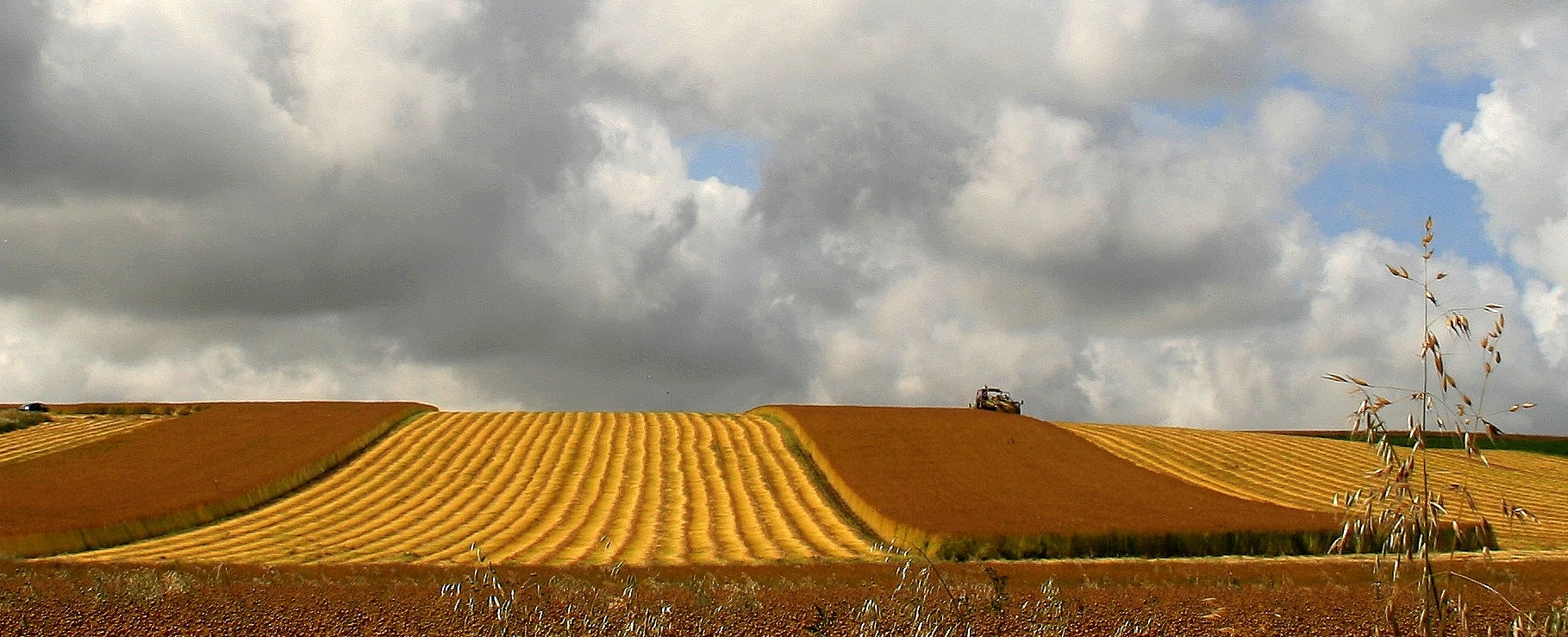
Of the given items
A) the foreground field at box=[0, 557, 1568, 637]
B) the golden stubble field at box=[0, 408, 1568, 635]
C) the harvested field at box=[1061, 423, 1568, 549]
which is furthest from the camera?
the harvested field at box=[1061, 423, 1568, 549]

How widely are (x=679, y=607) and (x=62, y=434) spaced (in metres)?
43.3

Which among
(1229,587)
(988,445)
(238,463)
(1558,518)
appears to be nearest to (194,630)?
(1229,587)

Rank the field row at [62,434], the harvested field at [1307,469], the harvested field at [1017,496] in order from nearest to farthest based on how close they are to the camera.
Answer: the harvested field at [1017,496] < the harvested field at [1307,469] < the field row at [62,434]

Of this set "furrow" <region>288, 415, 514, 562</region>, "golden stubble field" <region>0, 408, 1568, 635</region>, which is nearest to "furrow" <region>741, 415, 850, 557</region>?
"golden stubble field" <region>0, 408, 1568, 635</region>

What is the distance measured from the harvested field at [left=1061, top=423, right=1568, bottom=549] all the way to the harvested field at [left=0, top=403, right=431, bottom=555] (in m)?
26.9

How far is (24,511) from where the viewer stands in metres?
27.9

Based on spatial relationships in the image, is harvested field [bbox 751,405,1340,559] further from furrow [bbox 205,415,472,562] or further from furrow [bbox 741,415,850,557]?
furrow [bbox 205,415,472,562]

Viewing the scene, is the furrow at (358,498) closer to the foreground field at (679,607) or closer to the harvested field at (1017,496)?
the foreground field at (679,607)

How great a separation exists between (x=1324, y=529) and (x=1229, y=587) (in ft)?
45.1

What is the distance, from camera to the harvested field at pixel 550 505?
24.0 metres

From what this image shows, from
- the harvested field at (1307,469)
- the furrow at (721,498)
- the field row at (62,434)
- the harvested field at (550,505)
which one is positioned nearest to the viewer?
the furrow at (721,498)

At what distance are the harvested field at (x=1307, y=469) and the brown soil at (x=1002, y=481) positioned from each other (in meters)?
2.27

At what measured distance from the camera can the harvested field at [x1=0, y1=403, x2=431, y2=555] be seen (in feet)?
86.8

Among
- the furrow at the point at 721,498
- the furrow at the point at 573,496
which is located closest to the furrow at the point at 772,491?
the furrow at the point at 721,498
